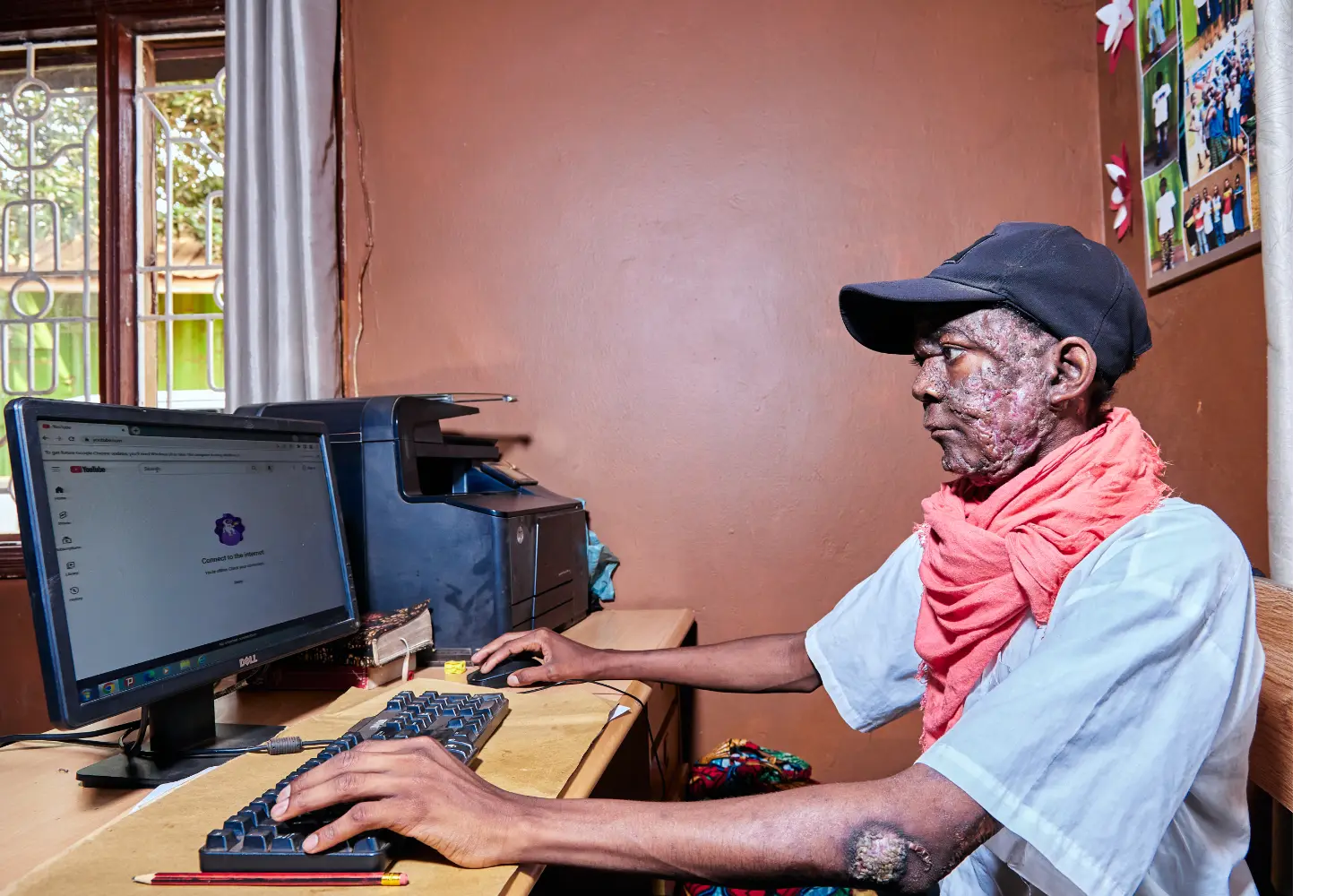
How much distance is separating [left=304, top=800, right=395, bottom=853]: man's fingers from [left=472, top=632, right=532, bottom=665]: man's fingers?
0.68 m

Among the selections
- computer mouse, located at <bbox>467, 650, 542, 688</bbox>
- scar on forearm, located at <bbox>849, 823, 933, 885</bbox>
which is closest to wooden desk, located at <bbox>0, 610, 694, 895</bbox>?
computer mouse, located at <bbox>467, 650, 542, 688</bbox>

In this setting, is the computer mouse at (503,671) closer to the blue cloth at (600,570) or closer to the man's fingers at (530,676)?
the man's fingers at (530,676)

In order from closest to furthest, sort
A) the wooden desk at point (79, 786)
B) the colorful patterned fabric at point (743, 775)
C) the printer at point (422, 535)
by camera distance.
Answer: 1. the wooden desk at point (79, 786)
2. the printer at point (422, 535)
3. the colorful patterned fabric at point (743, 775)

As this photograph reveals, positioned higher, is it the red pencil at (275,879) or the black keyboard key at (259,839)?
the black keyboard key at (259,839)

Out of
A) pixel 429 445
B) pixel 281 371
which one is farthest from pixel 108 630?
pixel 281 371

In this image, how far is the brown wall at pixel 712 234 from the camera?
87.4 inches

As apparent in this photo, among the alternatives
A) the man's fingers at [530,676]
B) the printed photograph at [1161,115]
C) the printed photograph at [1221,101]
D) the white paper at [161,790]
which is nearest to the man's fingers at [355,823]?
the white paper at [161,790]

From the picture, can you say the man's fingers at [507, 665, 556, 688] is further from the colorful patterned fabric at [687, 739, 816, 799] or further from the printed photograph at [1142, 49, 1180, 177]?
the printed photograph at [1142, 49, 1180, 177]

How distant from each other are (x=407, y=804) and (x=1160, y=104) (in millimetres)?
1879

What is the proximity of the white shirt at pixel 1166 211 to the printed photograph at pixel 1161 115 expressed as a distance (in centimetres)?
7

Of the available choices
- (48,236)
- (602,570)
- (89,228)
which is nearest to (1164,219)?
(602,570)

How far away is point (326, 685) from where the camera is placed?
1425 millimetres

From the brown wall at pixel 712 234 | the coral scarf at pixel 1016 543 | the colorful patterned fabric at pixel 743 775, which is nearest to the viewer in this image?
the coral scarf at pixel 1016 543

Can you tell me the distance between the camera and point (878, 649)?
4.50 feet
